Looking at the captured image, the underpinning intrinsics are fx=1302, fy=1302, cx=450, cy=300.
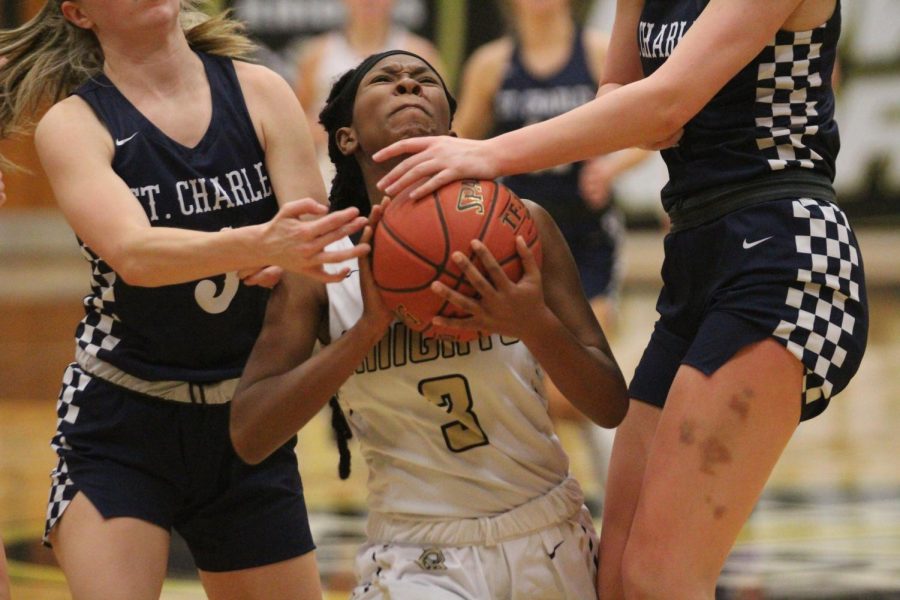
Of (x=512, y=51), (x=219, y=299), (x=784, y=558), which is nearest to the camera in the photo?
(x=219, y=299)

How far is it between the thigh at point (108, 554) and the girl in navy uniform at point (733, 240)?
112 cm

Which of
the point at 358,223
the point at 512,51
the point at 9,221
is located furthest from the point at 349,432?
the point at 9,221

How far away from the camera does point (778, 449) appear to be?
111 inches

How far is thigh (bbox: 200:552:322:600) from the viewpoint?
344 cm

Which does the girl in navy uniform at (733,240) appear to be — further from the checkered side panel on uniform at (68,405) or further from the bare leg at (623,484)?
the checkered side panel on uniform at (68,405)

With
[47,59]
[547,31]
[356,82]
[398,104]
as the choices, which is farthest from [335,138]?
[547,31]

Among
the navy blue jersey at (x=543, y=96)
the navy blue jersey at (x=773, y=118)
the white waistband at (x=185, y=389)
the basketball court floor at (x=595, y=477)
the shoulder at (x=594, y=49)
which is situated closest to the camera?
the navy blue jersey at (x=773, y=118)

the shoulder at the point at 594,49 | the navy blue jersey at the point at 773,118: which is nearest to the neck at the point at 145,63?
the navy blue jersey at the point at 773,118

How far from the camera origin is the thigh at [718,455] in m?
2.76

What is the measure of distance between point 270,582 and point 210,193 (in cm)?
103

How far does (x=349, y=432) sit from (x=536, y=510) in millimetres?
641

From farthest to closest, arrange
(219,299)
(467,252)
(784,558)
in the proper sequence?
(784,558) < (219,299) < (467,252)

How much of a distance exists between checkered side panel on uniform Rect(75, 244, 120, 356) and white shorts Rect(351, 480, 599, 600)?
0.94 metres

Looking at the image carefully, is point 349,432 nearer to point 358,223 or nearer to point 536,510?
point 536,510
